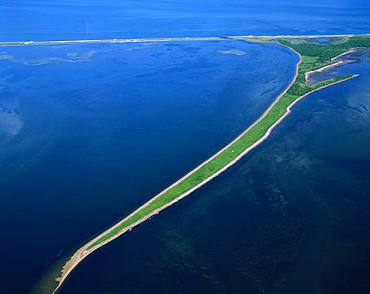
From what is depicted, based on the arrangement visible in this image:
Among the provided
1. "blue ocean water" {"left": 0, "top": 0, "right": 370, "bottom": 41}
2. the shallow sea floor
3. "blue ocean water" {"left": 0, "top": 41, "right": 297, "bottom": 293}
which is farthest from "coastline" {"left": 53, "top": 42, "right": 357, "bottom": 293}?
"blue ocean water" {"left": 0, "top": 0, "right": 370, "bottom": 41}

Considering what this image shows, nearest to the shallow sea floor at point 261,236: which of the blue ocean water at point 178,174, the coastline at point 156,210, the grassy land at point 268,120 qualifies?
the blue ocean water at point 178,174

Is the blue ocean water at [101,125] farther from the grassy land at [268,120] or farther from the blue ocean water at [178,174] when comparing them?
the grassy land at [268,120]

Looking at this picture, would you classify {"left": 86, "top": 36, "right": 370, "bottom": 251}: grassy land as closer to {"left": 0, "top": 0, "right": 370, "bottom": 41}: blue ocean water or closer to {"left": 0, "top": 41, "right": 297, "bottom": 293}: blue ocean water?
{"left": 0, "top": 41, "right": 297, "bottom": 293}: blue ocean water

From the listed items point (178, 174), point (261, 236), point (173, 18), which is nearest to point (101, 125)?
point (178, 174)

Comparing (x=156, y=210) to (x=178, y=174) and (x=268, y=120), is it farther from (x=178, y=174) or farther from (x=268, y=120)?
(x=268, y=120)

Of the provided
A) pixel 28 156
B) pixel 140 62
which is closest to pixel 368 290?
pixel 28 156

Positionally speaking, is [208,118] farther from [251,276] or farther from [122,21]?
[122,21]

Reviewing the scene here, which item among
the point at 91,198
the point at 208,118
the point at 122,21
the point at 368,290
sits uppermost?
the point at 122,21
